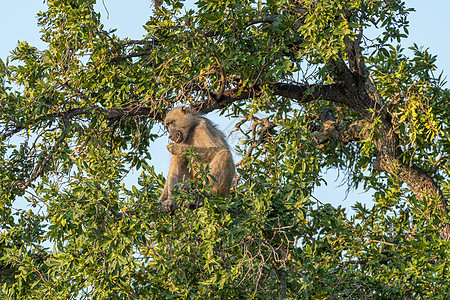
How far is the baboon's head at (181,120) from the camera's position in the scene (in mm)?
8506

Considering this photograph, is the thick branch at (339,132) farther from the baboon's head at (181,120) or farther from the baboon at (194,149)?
the baboon's head at (181,120)

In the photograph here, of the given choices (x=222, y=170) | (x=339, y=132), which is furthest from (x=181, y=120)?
(x=339, y=132)

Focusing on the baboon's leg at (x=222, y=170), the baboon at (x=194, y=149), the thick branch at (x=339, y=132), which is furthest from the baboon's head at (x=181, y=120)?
the thick branch at (x=339, y=132)

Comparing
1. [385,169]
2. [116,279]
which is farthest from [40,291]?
[385,169]

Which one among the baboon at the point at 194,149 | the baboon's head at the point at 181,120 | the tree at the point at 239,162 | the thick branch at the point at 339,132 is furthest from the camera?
the thick branch at the point at 339,132

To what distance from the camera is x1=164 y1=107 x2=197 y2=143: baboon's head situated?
8506mm

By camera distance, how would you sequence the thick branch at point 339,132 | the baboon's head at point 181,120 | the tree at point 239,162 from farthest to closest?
the thick branch at point 339,132, the baboon's head at point 181,120, the tree at point 239,162

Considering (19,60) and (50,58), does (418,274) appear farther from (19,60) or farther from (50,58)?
(19,60)

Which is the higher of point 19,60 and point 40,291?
point 19,60

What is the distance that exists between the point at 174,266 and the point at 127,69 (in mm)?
3159

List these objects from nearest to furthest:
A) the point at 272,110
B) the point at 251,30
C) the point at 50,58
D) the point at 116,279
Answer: the point at 116,279 < the point at 50,58 < the point at 251,30 < the point at 272,110

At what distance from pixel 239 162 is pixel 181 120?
107 cm

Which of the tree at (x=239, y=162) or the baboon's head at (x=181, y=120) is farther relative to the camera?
the baboon's head at (x=181, y=120)

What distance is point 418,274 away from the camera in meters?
6.28
